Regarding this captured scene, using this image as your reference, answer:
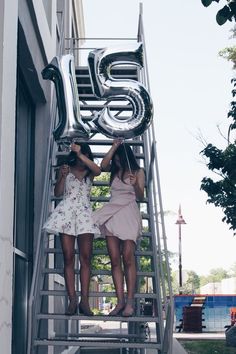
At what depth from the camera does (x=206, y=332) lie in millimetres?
26594

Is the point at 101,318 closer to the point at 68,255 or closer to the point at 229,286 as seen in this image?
the point at 68,255

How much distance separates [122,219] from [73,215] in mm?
506

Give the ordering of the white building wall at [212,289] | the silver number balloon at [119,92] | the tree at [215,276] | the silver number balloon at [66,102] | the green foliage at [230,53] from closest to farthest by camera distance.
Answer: the silver number balloon at [66,102] < the silver number balloon at [119,92] < the green foliage at [230,53] < the white building wall at [212,289] < the tree at [215,276]

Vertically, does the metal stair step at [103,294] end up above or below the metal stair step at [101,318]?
above

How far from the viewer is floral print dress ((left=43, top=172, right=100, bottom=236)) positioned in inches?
252

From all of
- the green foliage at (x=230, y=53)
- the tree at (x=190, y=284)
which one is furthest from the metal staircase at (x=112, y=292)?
the tree at (x=190, y=284)

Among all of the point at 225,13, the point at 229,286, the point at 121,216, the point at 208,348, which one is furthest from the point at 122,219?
the point at 229,286

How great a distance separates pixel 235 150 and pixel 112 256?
397 inches

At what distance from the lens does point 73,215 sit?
21.3ft

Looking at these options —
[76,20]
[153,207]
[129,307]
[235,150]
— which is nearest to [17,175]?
[153,207]

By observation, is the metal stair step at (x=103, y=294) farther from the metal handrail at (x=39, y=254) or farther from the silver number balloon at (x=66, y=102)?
the silver number balloon at (x=66, y=102)

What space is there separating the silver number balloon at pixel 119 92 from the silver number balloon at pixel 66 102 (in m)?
0.24

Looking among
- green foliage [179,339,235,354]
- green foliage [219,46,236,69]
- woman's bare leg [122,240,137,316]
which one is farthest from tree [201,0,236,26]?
green foliage [219,46,236,69]

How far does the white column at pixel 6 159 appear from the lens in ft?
16.9
